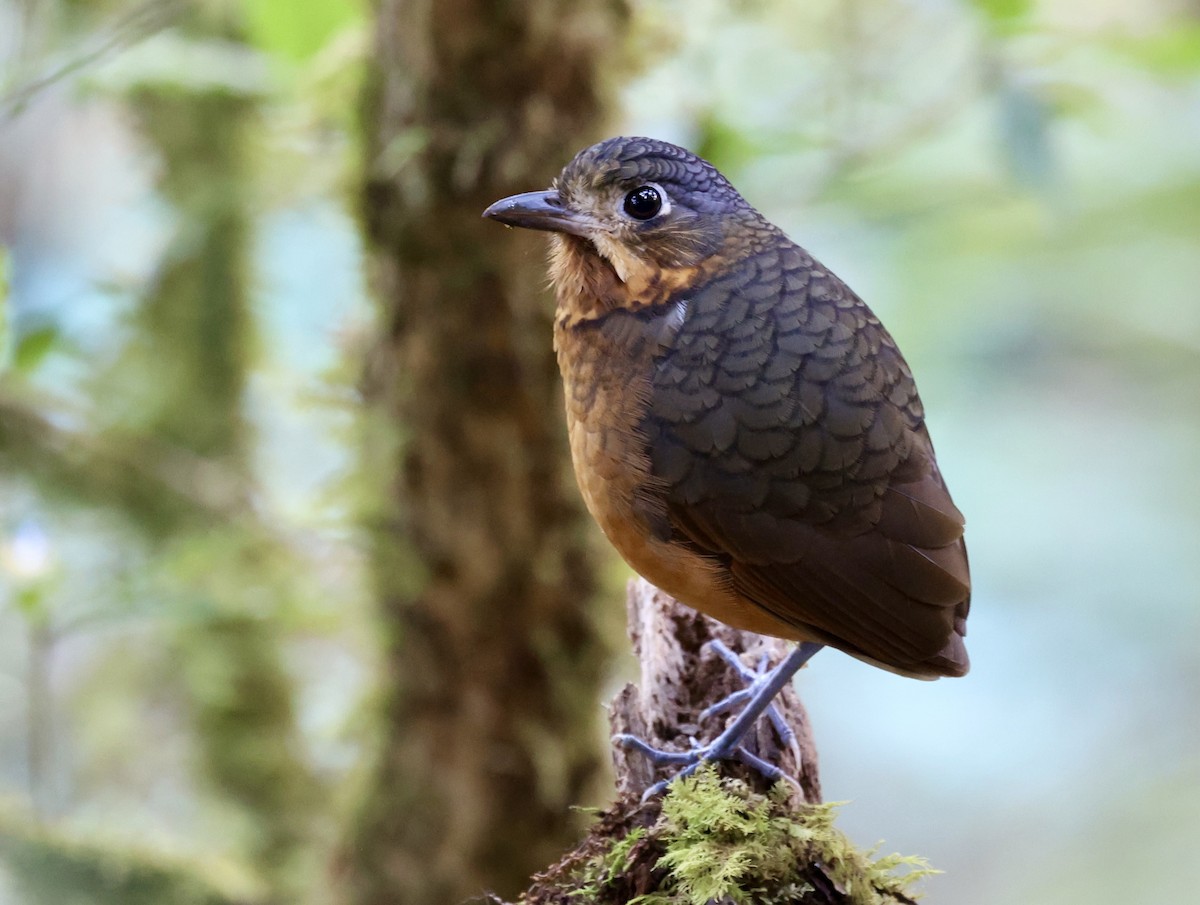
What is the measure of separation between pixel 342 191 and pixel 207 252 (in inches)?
48.2

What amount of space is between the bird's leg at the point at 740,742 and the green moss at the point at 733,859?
0.16m

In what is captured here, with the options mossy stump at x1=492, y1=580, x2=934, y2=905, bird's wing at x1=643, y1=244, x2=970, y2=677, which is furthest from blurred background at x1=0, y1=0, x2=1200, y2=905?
mossy stump at x1=492, y1=580, x2=934, y2=905

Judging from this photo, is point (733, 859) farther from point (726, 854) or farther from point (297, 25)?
point (297, 25)

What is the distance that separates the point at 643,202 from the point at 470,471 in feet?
4.29

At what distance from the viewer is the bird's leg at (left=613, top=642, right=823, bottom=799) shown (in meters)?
2.33

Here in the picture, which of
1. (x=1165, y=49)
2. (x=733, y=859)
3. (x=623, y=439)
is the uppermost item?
(x=1165, y=49)

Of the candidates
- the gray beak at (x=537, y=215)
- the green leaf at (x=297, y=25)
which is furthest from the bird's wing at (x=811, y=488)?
the green leaf at (x=297, y=25)

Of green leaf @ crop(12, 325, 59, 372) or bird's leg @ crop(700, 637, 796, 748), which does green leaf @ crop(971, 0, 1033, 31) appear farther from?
green leaf @ crop(12, 325, 59, 372)

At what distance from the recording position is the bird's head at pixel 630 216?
2.43 meters

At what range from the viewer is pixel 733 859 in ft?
6.42

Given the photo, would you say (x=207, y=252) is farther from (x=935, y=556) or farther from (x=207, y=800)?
(x=935, y=556)

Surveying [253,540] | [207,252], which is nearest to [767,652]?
[253,540]

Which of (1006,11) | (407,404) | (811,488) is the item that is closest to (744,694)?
(811,488)

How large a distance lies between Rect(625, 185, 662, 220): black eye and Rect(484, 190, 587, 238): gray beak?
4.2 inches
